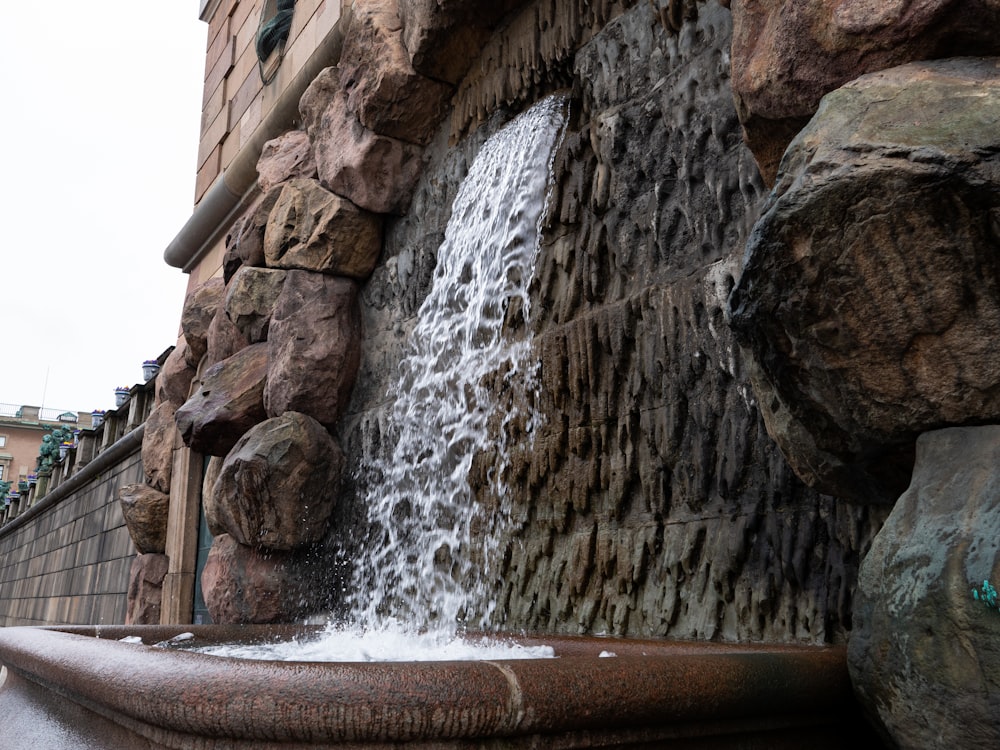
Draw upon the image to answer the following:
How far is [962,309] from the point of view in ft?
6.14

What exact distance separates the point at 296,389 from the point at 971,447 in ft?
15.2

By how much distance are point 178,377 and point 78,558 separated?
282 inches

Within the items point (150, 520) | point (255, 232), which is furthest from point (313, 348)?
point (150, 520)

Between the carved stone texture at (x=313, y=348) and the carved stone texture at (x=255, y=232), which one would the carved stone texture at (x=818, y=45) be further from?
the carved stone texture at (x=255, y=232)

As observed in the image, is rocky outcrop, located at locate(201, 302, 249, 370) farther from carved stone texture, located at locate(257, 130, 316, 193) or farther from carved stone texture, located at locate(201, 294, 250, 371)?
carved stone texture, located at locate(257, 130, 316, 193)

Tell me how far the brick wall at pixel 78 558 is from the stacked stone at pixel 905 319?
10.5m

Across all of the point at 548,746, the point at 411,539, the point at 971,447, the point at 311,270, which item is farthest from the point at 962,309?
the point at 311,270

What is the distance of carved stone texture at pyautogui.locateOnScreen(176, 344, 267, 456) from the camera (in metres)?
6.24

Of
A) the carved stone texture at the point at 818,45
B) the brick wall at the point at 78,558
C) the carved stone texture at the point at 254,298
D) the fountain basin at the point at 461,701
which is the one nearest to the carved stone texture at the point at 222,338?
the carved stone texture at the point at 254,298

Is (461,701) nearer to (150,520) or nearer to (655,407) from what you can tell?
(655,407)

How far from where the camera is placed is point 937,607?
1.71m

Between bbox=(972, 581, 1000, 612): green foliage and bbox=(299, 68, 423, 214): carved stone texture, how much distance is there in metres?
4.97

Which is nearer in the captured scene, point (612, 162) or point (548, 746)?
point (548, 746)

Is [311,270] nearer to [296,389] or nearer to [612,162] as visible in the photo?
[296,389]
